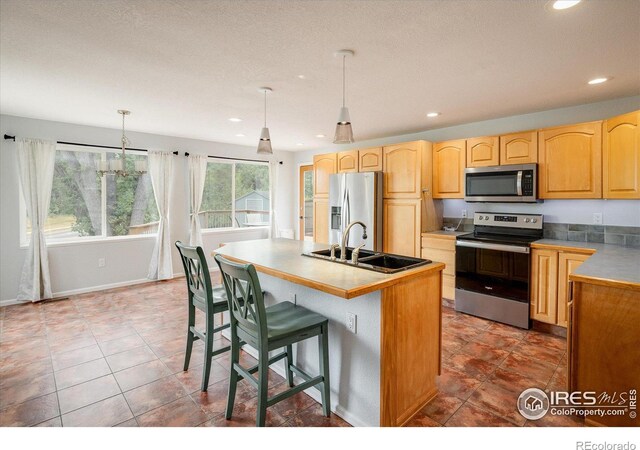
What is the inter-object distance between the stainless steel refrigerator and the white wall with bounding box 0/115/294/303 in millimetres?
2166

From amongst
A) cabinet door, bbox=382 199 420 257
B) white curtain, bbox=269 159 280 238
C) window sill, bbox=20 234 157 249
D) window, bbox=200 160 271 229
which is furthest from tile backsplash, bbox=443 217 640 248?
window sill, bbox=20 234 157 249

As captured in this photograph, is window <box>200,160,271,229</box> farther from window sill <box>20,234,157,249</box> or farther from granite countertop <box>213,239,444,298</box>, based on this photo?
granite countertop <box>213,239,444,298</box>

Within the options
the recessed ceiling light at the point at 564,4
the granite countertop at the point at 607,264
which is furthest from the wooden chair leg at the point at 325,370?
the recessed ceiling light at the point at 564,4

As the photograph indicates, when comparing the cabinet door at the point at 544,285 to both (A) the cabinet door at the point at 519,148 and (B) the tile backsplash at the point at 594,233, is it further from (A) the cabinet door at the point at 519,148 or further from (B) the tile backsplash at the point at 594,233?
(A) the cabinet door at the point at 519,148

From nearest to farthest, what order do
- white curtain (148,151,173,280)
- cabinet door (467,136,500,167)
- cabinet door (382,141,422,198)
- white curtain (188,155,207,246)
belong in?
cabinet door (467,136,500,167), cabinet door (382,141,422,198), white curtain (148,151,173,280), white curtain (188,155,207,246)

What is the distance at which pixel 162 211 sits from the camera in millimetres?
5340

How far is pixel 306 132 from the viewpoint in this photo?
5035 mm

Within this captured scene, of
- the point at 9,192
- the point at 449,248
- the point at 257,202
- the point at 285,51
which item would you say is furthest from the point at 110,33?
the point at 257,202

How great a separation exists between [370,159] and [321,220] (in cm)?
144

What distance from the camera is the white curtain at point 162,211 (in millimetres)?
5277

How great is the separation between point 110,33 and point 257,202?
188 inches

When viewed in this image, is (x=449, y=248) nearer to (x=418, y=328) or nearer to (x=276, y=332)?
(x=418, y=328)

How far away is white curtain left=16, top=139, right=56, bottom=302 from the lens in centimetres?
422
